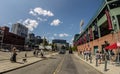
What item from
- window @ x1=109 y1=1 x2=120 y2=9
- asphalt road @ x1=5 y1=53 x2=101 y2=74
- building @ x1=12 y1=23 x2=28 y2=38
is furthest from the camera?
building @ x1=12 y1=23 x2=28 y2=38

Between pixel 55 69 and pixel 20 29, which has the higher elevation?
pixel 20 29

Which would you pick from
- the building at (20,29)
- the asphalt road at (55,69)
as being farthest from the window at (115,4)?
the building at (20,29)

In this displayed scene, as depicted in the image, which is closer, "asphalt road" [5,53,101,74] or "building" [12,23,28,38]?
"asphalt road" [5,53,101,74]

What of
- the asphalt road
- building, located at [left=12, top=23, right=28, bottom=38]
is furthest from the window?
building, located at [left=12, top=23, right=28, bottom=38]

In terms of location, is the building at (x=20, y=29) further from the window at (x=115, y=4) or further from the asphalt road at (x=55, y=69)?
the asphalt road at (x=55, y=69)

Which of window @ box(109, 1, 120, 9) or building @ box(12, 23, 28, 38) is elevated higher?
building @ box(12, 23, 28, 38)

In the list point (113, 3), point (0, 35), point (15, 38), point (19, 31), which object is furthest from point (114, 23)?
point (19, 31)

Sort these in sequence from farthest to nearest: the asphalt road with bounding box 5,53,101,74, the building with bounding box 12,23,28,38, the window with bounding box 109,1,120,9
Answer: the building with bounding box 12,23,28,38 → the window with bounding box 109,1,120,9 → the asphalt road with bounding box 5,53,101,74

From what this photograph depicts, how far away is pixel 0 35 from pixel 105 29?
66.1 m

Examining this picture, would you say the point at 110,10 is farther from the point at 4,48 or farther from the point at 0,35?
the point at 0,35

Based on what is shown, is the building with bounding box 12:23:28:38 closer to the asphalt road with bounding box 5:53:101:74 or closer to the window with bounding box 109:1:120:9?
the window with bounding box 109:1:120:9

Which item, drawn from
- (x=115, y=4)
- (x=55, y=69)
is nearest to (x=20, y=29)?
(x=115, y=4)

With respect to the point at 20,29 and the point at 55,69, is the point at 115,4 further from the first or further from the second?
the point at 20,29

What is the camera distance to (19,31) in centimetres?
18450
